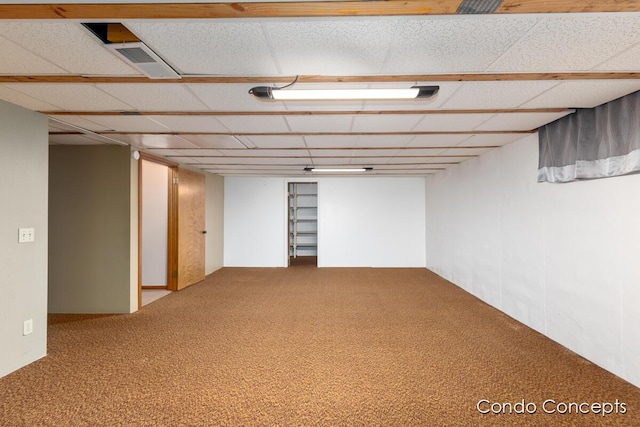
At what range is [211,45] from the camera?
1814mm

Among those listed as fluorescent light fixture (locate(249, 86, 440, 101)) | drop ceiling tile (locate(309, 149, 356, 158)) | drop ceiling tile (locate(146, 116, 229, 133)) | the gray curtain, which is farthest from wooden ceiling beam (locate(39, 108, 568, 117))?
drop ceiling tile (locate(309, 149, 356, 158))

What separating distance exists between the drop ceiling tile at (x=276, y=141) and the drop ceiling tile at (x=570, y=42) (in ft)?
7.78

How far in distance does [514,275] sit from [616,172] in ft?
6.10

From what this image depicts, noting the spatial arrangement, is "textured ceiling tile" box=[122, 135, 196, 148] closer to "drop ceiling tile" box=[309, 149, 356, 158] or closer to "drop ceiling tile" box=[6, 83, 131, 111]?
"drop ceiling tile" box=[6, 83, 131, 111]

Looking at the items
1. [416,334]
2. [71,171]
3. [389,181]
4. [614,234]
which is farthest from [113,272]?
[389,181]

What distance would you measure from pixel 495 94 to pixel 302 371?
2.62 m

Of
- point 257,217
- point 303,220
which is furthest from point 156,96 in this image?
point 303,220

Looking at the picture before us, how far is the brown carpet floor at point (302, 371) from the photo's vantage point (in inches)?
86.3

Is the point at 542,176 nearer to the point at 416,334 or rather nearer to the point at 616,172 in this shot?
the point at 616,172

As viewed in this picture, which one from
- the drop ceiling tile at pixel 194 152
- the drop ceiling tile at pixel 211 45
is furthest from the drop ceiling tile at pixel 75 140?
the drop ceiling tile at pixel 211 45

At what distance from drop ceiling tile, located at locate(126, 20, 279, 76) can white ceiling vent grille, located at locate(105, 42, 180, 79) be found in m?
0.04

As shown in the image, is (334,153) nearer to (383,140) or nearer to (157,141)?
(383,140)

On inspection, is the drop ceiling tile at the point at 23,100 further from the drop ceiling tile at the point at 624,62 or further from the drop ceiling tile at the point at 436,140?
the drop ceiling tile at the point at 624,62

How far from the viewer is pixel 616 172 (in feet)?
8.86
